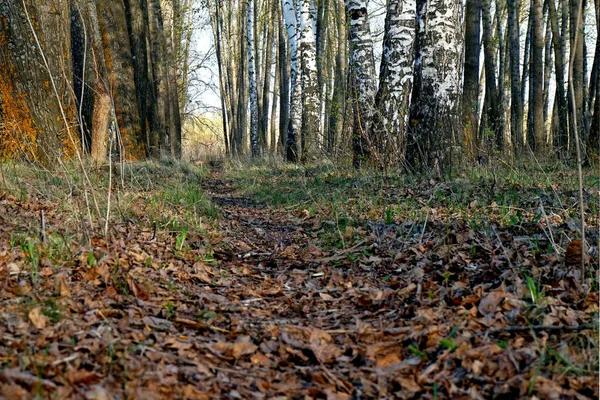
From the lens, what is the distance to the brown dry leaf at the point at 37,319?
226 cm

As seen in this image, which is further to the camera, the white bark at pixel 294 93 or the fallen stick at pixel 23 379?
the white bark at pixel 294 93

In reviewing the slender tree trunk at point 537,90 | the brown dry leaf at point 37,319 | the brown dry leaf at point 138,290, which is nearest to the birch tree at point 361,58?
the slender tree trunk at point 537,90

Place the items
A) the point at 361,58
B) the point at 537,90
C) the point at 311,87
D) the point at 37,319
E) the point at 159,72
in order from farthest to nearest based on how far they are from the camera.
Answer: the point at 159,72, the point at 311,87, the point at 537,90, the point at 361,58, the point at 37,319

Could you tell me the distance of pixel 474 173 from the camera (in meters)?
6.43

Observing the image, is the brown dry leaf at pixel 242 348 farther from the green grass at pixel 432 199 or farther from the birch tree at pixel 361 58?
the birch tree at pixel 361 58

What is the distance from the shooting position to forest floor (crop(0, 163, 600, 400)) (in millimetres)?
2012

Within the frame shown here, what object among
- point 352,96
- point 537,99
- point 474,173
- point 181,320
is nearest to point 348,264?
point 181,320

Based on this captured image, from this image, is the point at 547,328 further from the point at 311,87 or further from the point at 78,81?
the point at 311,87

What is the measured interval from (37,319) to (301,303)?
1460 mm

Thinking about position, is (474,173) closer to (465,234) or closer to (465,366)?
(465,234)

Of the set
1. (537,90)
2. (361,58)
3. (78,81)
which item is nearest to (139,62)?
(78,81)

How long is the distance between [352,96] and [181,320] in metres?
6.88

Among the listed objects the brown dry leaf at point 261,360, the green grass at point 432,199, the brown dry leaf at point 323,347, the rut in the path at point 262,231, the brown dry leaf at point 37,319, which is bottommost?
the brown dry leaf at point 261,360

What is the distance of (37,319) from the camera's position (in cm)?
227
